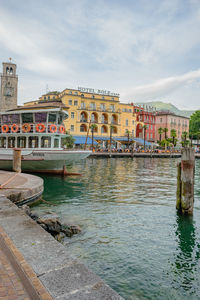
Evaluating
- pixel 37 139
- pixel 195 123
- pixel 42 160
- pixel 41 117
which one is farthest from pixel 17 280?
pixel 195 123

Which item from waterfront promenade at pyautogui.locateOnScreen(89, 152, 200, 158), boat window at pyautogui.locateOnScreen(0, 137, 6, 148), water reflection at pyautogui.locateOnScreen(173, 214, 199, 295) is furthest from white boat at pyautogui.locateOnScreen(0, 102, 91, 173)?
waterfront promenade at pyautogui.locateOnScreen(89, 152, 200, 158)

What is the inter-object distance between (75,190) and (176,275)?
35.6ft

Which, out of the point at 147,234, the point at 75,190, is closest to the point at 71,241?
the point at 147,234

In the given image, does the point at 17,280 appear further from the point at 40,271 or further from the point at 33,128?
the point at 33,128

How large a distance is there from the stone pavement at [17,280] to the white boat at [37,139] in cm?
1677

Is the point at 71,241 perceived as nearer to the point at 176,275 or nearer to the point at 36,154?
the point at 176,275

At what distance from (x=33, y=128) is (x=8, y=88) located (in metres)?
52.2

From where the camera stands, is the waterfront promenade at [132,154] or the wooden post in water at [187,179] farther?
the waterfront promenade at [132,154]

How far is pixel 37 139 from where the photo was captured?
72.4ft

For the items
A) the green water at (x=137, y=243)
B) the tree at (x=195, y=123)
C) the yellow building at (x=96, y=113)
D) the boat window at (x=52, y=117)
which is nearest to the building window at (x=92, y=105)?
the yellow building at (x=96, y=113)

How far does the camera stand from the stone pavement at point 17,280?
3211mm

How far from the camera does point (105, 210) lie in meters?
11.3

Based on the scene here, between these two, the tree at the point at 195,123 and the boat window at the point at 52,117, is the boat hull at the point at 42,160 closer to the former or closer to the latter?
the boat window at the point at 52,117

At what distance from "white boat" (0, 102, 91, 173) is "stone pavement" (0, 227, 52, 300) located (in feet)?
55.0
